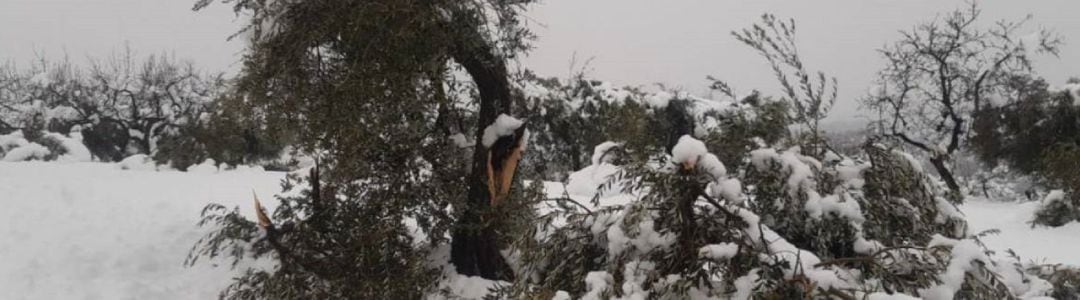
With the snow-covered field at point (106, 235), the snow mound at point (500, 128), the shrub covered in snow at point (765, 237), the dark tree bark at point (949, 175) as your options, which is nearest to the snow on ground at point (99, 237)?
the snow-covered field at point (106, 235)

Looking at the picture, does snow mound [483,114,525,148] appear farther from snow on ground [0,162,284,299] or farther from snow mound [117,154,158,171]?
snow mound [117,154,158,171]

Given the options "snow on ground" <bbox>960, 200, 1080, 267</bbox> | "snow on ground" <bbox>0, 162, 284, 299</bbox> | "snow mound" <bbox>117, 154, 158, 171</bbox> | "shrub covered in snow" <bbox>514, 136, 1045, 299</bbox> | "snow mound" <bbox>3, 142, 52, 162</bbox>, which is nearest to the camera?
"shrub covered in snow" <bbox>514, 136, 1045, 299</bbox>

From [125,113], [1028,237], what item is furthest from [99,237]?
[125,113]

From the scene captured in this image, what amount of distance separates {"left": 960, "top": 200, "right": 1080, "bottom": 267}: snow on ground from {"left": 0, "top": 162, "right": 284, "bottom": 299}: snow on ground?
27.3 ft

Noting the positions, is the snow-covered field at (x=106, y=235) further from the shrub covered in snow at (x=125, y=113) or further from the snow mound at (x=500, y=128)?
the shrub covered in snow at (x=125, y=113)

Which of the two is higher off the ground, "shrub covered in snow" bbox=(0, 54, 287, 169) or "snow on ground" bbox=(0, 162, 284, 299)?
"shrub covered in snow" bbox=(0, 54, 287, 169)

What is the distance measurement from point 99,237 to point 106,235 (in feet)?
0.23

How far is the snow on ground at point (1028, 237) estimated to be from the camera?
8.56 metres

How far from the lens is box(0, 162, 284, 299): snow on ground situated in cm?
583

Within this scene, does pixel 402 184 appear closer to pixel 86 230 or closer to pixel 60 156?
pixel 86 230

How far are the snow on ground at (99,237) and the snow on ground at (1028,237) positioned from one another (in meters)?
8.33

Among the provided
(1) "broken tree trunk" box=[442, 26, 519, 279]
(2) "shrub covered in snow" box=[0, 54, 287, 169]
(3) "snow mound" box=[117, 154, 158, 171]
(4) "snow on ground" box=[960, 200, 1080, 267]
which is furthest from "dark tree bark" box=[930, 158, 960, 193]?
(2) "shrub covered in snow" box=[0, 54, 287, 169]

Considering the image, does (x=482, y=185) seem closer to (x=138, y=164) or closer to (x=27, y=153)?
(x=138, y=164)

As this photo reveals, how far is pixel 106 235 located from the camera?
6.64m
